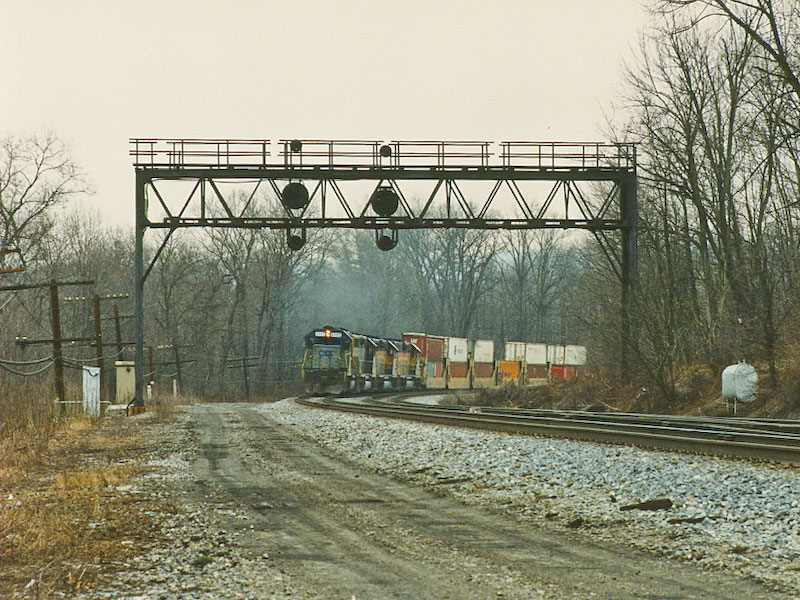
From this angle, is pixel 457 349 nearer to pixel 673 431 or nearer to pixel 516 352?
pixel 516 352

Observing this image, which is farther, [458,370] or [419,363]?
[458,370]

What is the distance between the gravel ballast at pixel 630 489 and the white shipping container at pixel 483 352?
40.7 metres

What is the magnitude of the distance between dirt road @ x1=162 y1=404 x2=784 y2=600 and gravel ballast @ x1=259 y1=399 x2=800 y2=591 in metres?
0.48

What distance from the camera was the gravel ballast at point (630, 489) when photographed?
7449 mm

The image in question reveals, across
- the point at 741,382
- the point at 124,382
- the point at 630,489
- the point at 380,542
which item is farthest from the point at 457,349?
the point at 380,542

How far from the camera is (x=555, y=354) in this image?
59344mm

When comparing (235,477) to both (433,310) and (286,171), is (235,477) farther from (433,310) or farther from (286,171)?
(433,310)

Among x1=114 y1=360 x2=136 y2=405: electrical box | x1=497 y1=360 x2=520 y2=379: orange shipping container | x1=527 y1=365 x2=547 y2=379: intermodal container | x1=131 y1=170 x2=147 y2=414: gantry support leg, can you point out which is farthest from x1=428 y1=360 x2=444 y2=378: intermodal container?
x1=131 y1=170 x2=147 y2=414: gantry support leg

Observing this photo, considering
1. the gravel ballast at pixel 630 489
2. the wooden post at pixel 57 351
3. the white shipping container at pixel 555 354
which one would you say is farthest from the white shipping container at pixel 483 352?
the gravel ballast at pixel 630 489

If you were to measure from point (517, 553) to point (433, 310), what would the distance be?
7653cm

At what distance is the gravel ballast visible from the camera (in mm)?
7449

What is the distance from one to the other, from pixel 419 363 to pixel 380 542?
46.3 metres

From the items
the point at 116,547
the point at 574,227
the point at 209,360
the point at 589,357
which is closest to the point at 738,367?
the point at 574,227

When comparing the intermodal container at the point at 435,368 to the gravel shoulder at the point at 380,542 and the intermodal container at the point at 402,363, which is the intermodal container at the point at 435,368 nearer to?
the intermodal container at the point at 402,363
